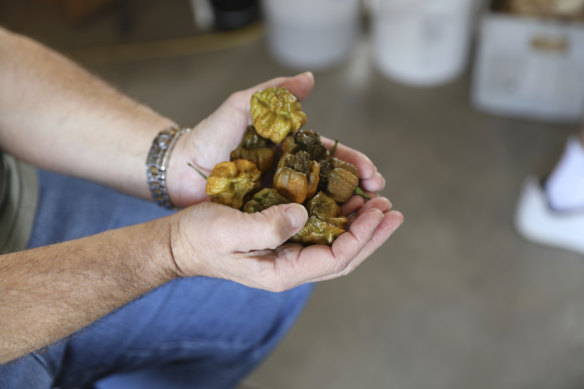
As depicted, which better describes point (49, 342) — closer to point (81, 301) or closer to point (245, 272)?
point (81, 301)

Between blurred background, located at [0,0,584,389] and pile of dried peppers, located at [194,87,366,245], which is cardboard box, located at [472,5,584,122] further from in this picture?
pile of dried peppers, located at [194,87,366,245]

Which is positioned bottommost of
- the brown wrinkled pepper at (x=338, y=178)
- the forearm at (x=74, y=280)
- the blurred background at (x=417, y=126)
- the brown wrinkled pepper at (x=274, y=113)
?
the blurred background at (x=417, y=126)

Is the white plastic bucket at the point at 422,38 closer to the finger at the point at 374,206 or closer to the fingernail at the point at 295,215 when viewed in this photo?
the finger at the point at 374,206

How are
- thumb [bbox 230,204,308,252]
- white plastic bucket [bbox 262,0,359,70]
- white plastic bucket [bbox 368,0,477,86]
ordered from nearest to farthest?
thumb [bbox 230,204,308,252]
white plastic bucket [bbox 368,0,477,86]
white plastic bucket [bbox 262,0,359,70]

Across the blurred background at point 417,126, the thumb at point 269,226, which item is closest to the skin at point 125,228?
the thumb at point 269,226

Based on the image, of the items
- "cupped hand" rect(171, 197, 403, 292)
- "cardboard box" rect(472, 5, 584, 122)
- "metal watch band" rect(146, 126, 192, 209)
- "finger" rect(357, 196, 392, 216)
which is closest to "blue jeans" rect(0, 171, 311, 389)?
"metal watch band" rect(146, 126, 192, 209)

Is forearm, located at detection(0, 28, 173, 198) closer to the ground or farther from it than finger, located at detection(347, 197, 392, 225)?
farther from it
